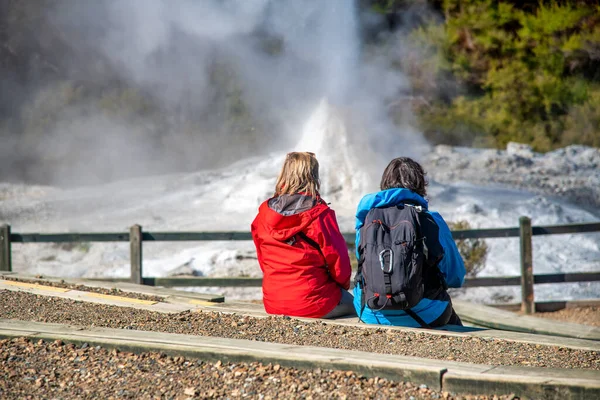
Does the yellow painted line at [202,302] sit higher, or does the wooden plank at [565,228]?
the wooden plank at [565,228]

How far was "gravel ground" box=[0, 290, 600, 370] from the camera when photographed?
120 inches

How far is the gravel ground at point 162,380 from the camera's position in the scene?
8.83ft

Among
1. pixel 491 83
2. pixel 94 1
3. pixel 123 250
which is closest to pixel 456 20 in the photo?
pixel 491 83

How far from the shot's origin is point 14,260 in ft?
33.5

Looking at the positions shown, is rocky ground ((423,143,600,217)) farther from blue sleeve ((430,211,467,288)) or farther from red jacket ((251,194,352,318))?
red jacket ((251,194,352,318))

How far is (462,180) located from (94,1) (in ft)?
32.8

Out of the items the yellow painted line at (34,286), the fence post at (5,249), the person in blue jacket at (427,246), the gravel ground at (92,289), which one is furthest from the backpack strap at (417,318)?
the fence post at (5,249)

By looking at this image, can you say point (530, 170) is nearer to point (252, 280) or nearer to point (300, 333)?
point (252, 280)

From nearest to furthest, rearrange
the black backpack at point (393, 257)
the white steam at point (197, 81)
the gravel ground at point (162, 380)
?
1. the gravel ground at point (162, 380)
2. the black backpack at point (393, 257)
3. the white steam at point (197, 81)

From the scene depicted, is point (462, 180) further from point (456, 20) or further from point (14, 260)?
point (456, 20)

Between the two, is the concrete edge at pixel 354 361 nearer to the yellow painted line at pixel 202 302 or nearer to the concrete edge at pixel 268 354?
the concrete edge at pixel 268 354

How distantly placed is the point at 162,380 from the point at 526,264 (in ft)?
15.1

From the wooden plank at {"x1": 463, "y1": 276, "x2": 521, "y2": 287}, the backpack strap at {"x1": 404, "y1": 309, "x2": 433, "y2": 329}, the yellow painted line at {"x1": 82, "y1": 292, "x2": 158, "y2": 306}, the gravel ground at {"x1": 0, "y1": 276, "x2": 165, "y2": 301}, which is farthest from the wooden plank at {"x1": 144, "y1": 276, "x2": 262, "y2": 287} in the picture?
the backpack strap at {"x1": 404, "y1": 309, "x2": 433, "y2": 329}

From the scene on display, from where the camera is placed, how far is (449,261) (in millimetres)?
3559
